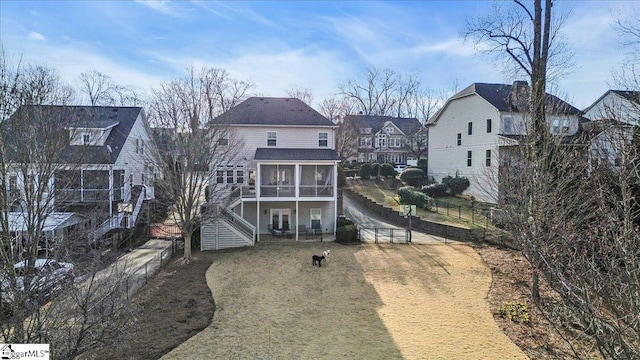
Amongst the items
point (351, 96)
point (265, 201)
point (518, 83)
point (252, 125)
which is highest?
point (351, 96)

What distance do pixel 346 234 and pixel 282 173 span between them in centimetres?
626

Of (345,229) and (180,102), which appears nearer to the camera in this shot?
(180,102)

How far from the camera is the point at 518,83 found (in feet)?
90.8

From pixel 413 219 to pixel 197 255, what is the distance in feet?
50.3

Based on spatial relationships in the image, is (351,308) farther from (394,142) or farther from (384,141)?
(394,142)

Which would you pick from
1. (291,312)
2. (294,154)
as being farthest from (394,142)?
(291,312)

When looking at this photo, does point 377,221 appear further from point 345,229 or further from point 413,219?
point 345,229

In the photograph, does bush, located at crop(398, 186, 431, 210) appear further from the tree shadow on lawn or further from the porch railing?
the porch railing

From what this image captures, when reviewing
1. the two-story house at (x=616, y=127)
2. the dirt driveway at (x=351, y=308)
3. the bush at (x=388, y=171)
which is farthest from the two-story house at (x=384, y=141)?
the two-story house at (x=616, y=127)

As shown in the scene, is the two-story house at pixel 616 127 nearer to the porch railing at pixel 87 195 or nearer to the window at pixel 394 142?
the porch railing at pixel 87 195

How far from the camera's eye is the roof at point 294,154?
23.5 meters

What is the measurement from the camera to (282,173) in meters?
24.4

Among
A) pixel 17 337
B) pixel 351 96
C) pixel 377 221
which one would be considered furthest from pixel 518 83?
pixel 351 96

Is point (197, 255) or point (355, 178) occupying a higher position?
point (355, 178)
